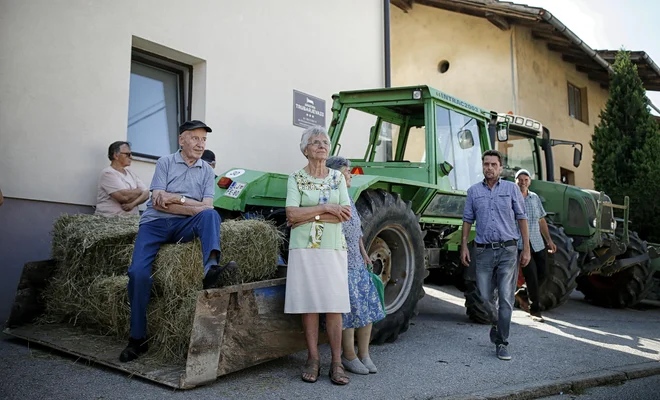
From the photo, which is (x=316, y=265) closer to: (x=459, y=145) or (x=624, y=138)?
(x=459, y=145)

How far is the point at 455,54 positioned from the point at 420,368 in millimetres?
12126

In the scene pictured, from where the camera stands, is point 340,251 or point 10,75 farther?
point 10,75

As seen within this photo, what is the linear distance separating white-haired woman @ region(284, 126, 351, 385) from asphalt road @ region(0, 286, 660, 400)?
0.28m

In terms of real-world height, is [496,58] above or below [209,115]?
above

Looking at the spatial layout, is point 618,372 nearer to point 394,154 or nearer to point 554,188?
point 394,154

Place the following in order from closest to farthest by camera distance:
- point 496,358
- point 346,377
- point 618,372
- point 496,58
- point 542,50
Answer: point 346,377, point 618,372, point 496,358, point 496,58, point 542,50

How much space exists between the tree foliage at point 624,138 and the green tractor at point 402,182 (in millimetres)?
8335

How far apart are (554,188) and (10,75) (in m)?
6.86

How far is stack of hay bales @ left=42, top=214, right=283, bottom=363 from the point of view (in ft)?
13.0

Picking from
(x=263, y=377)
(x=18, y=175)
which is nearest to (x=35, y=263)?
(x=18, y=175)

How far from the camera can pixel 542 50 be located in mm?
15727

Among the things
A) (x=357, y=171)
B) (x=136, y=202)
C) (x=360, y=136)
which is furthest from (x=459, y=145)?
(x=136, y=202)

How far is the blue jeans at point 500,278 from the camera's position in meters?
5.17

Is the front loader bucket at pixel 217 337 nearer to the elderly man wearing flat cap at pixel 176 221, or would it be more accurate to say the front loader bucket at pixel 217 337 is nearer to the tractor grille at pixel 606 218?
the elderly man wearing flat cap at pixel 176 221
